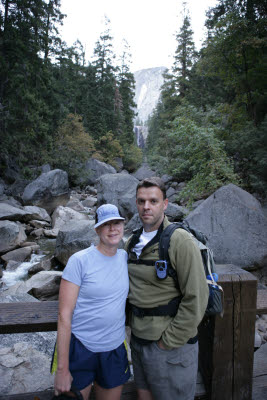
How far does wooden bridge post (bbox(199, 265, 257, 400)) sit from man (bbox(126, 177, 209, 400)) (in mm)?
258

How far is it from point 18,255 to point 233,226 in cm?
713

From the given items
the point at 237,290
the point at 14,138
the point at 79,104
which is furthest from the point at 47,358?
the point at 79,104

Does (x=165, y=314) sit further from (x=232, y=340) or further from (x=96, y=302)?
(x=232, y=340)

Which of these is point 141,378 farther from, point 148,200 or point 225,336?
point 148,200

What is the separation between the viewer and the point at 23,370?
2912mm

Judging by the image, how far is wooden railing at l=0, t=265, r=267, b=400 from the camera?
1659 millimetres

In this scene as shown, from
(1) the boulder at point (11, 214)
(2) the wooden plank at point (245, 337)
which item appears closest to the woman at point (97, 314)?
(2) the wooden plank at point (245, 337)

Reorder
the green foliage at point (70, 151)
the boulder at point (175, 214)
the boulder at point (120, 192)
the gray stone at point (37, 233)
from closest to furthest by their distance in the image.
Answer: the boulder at point (175, 214)
the gray stone at point (37, 233)
the boulder at point (120, 192)
the green foliage at point (70, 151)

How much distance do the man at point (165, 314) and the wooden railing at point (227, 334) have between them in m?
0.26

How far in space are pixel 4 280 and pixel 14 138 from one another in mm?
11406

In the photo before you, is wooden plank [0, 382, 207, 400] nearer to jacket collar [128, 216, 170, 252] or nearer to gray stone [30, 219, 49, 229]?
jacket collar [128, 216, 170, 252]

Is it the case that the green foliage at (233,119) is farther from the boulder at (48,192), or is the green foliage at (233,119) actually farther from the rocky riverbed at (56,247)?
the boulder at (48,192)

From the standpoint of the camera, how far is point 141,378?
165cm

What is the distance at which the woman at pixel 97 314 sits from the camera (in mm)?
1543
